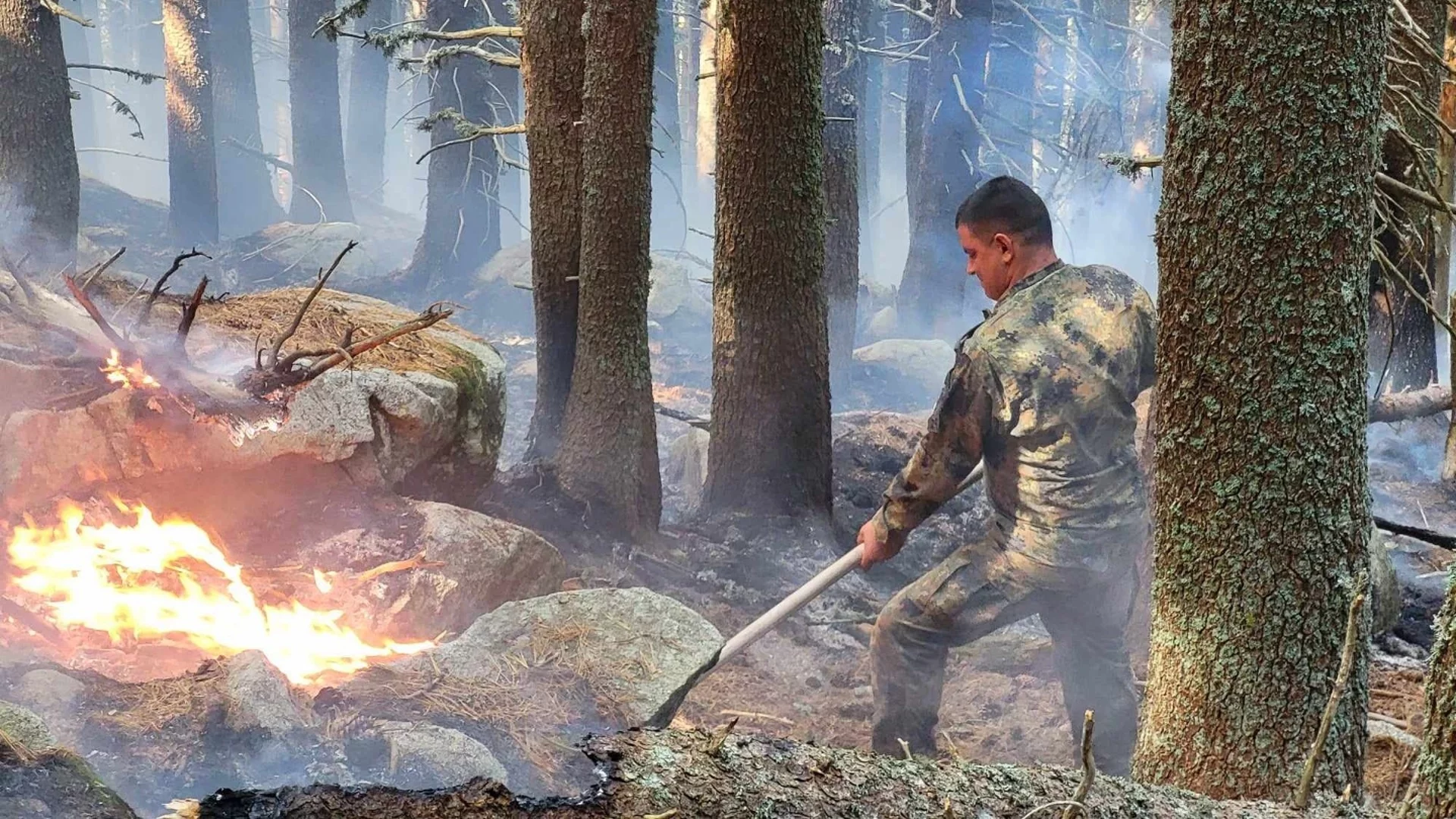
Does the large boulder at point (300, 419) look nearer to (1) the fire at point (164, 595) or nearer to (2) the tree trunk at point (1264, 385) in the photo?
(1) the fire at point (164, 595)

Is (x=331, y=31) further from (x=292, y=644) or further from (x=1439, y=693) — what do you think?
(x=1439, y=693)

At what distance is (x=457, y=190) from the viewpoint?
19.8 meters

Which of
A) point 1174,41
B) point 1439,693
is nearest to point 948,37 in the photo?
point 1174,41

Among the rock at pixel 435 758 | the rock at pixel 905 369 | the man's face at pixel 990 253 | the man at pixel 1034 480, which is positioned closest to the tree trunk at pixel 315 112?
the rock at pixel 905 369

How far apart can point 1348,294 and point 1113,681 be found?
104 inches

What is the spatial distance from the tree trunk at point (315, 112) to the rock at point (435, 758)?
21.5 meters

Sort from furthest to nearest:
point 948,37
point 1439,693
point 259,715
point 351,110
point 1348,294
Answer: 1. point 351,110
2. point 948,37
3. point 259,715
4. point 1348,294
5. point 1439,693

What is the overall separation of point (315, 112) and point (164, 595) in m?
22.1

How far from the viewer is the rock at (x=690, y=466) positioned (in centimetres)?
901

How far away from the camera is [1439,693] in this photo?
5.56 feet

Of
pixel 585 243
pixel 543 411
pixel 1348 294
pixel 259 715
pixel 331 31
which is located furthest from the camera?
pixel 331 31

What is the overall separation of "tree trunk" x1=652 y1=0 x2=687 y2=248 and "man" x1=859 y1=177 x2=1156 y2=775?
2666cm

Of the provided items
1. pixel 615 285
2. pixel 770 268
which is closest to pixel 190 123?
pixel 615 285

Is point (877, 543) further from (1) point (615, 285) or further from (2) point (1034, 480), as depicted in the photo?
(1) point (615, 285)
